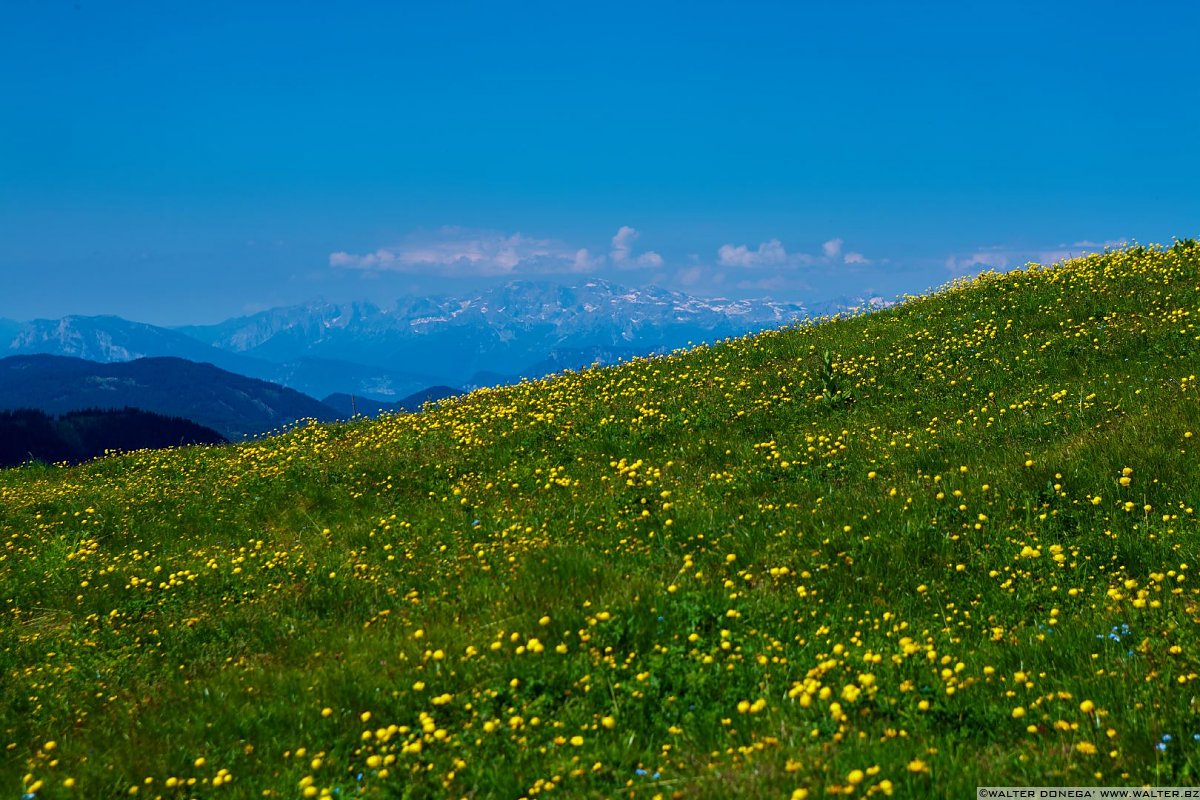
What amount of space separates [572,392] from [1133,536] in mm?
11239

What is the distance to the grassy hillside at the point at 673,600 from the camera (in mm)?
4820

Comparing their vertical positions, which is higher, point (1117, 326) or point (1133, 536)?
point (1117, 326)

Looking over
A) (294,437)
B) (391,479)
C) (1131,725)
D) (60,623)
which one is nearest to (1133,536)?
(1131,725)

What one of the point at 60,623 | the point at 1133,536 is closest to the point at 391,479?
the point at 60,623

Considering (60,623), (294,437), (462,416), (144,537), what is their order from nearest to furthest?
(60,623) → (144,537) → (462,416) → (294,437)

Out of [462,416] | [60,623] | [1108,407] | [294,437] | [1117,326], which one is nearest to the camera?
[60,623]

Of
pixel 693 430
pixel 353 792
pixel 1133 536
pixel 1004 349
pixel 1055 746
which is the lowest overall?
pixel 353 792

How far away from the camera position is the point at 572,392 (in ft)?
55.2

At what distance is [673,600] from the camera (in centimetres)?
685

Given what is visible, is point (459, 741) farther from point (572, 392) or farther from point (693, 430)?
point (572, 392)

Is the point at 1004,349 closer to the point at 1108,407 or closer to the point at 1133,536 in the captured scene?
the point at 1108,407

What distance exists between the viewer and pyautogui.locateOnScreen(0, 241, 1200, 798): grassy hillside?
4.82m

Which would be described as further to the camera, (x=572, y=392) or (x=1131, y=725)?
(x=572, y=392)

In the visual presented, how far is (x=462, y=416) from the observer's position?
54.3 feet
